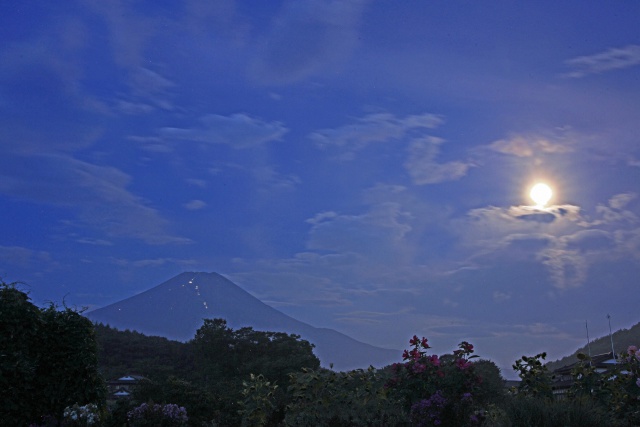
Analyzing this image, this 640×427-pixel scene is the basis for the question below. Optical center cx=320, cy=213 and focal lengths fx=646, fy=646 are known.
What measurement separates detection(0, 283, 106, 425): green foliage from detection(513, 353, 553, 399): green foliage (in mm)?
8983

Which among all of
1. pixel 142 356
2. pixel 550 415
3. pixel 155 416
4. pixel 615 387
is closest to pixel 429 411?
pixel 550 415

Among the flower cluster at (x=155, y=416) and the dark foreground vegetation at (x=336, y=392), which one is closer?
the dark foreground vegetation at (x=336, y=392)

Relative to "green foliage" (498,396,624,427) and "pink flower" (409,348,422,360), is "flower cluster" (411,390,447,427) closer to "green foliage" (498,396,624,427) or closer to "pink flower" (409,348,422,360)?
"pink flower" (409,348,422,360)

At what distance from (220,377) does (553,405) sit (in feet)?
126

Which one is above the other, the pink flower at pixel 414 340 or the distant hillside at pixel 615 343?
the distant hillside at pixel 615 343

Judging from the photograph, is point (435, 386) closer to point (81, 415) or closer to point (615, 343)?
point (81, 415)

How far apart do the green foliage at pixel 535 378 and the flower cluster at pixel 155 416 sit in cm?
764

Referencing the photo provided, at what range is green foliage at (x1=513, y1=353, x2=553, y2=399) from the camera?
13.0m

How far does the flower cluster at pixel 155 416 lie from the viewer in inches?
566

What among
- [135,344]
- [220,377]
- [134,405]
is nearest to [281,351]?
[220,377]

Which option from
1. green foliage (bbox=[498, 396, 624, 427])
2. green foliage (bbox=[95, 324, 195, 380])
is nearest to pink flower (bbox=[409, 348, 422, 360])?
green foliage (bbox=[498, 396, 624, 427])

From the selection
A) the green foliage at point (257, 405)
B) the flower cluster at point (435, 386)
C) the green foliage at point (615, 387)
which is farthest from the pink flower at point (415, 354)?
the green foliage at point (257, 405)

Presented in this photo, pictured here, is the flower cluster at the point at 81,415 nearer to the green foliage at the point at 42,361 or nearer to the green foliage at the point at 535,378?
the green foliage at the point at 42,361

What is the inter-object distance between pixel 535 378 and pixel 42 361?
10.2m
